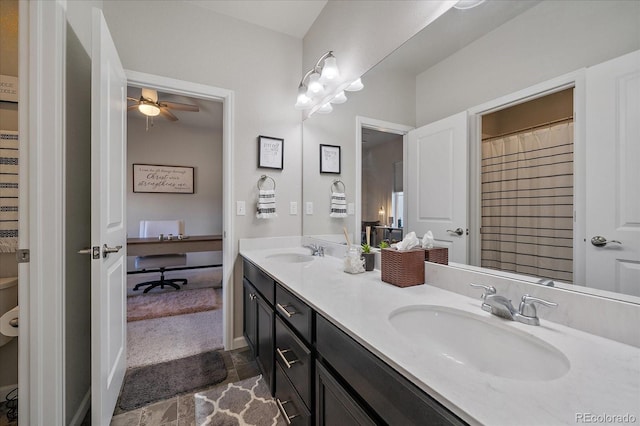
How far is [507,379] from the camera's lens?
56 cm

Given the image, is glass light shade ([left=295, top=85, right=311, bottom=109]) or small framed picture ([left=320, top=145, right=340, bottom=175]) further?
glass light shade ([left=295, top=85, right=311, bottom=109])

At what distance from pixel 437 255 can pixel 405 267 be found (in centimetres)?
18

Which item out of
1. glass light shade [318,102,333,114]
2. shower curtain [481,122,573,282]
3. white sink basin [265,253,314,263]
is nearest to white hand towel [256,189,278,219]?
white sink basin [265,253,314,263]

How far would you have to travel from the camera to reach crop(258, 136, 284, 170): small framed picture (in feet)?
7.55

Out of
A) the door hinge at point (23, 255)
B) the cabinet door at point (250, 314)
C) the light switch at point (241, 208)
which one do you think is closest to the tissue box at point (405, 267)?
the cabinet door at point (250, 314)

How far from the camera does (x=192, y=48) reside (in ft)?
6.90

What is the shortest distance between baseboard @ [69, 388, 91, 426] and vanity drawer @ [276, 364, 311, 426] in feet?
3.36

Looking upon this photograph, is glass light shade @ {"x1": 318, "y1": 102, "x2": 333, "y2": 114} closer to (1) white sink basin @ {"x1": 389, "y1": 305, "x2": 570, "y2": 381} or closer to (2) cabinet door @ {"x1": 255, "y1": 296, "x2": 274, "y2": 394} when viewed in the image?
(2) cabinet door @ {"x1": 255, "y1": 296, "x2": 274, "y2": 394}

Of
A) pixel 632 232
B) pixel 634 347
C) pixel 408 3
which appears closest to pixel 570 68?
pixel 632 232

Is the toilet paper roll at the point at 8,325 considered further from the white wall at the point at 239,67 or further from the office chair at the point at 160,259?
the office chair at the point at 160,259

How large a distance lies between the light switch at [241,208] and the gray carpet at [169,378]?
1.13 metres

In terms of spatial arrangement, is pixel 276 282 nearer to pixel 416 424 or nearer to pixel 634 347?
pixel 416 424

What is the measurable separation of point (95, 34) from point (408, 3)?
4.97 ft

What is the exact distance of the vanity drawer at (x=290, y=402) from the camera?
1.12 metres
